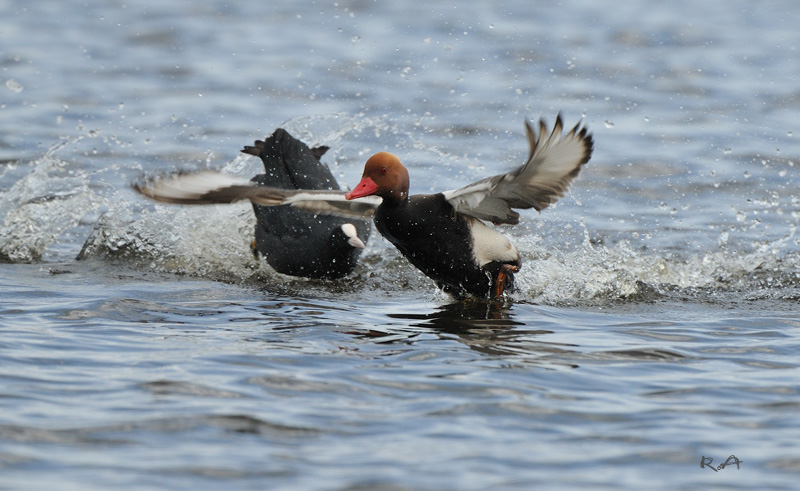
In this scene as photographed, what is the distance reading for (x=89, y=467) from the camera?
12.8ft

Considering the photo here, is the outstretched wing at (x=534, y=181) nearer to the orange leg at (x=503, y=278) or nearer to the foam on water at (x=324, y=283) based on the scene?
the orange leg at (x=503, y=278)

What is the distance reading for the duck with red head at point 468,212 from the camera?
6125mm

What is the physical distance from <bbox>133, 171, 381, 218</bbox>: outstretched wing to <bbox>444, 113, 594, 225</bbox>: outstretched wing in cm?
88

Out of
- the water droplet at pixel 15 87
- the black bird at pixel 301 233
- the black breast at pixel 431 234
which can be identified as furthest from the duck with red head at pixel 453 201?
the water droplet at pixel 15 87

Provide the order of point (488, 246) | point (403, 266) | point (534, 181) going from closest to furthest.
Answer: point (534, 181), point (488, 246), point (403, 266)

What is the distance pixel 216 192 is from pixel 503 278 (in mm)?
2017

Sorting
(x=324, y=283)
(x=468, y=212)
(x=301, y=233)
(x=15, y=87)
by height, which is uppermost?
(x=15, y=87)

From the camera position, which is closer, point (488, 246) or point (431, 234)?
point (431, 234)

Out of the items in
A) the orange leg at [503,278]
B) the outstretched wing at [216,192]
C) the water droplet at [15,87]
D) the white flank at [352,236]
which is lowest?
the orange leg at [503,278]

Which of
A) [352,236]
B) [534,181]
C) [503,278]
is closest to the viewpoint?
[534,181]

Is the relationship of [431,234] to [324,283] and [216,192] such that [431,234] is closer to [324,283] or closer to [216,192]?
[216,192]

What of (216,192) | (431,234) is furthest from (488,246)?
(216,192)

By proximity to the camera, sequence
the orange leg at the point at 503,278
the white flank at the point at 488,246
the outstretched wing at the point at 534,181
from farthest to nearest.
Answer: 1. the orange leg at the point at 503,278
2. the white flank at the point at 488,246
3. the outstretched wing at the point at 534,181

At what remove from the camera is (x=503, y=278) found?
7.12 metres
